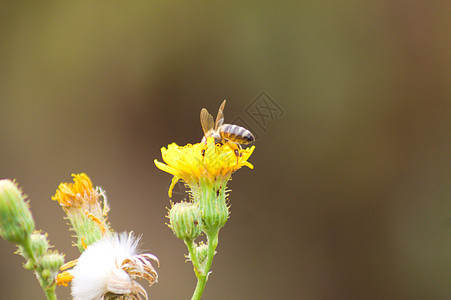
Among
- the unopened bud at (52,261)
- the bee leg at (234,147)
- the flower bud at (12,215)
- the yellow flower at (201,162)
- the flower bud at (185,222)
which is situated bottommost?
the unopened bud at (52,261)

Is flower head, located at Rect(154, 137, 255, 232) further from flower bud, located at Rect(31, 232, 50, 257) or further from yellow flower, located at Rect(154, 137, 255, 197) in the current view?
flower bud, located at Rect(31, 232, 50, 257)

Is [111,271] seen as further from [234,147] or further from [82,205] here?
[234,147]

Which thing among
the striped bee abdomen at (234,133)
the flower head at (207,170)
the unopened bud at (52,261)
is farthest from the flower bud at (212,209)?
the unopened bud at (52,261)

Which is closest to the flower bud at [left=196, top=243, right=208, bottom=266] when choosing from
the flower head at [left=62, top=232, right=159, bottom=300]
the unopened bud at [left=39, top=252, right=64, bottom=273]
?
the flower head at [left=62, top=232, right=159, bottom=300]

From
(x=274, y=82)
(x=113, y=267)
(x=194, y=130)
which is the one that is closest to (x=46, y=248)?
(x=113, y=267)

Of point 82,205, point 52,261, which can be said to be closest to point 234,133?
point 82,205

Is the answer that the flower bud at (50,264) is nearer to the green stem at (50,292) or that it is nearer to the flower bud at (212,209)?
the green stem at (50,292)

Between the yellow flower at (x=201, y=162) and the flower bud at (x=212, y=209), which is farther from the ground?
the yellow flower at (x=201, y=162)
